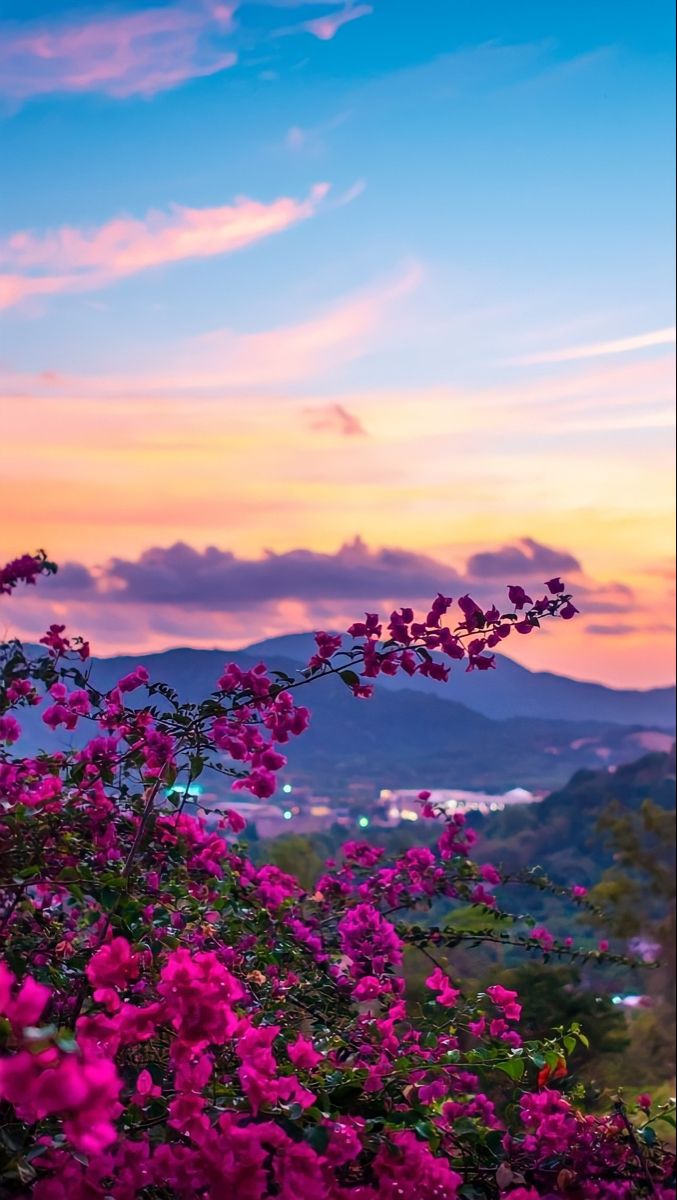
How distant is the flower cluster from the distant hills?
11169 millimetres

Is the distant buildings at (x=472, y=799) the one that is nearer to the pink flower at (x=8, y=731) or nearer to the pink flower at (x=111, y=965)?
the pink flower at (x=8, y=731)

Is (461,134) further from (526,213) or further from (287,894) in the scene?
(287,894)

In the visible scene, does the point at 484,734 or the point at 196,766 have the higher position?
the point at 484,734

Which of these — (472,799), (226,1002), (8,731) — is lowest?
(226,1002)

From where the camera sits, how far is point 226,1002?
55.0 inches

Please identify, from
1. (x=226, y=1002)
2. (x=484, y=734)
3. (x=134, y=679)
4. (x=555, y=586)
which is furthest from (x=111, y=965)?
(x=484, y=734)

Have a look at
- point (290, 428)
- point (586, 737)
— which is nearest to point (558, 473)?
point (290, 428)

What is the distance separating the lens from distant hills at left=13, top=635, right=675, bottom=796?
20.6 metres

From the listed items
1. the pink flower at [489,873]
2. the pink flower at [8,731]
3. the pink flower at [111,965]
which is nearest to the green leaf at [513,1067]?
the pink flower at [111,965]

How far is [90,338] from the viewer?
7.50 m

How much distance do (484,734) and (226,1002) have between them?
2666 centimetres

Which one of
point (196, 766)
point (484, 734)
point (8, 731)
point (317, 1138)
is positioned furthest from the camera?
point (484, 734)

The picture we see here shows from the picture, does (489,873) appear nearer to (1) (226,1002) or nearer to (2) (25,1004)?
(1) (226,1002)

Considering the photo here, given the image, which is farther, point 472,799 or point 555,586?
point 472,799
